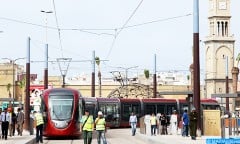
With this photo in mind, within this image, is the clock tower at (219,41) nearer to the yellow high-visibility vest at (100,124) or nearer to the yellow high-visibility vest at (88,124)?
the yellow high-visibility vest at (100,124)

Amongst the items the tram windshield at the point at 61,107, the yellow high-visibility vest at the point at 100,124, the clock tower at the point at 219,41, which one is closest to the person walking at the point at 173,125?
the tram windshield at the point at 61,107

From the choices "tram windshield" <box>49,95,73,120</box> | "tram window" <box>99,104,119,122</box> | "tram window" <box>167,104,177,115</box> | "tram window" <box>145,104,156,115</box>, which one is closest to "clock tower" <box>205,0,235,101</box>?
"tram window" <box>167,104,177,115</box>

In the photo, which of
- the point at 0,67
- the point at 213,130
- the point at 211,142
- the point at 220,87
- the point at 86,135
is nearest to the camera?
the point at 211,142

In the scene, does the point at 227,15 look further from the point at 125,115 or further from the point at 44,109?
the point at 44,109

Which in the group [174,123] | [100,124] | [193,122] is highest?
[100,124]

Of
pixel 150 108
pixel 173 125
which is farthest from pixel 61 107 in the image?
pixel 150 108

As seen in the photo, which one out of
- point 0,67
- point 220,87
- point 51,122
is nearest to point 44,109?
point 51,122

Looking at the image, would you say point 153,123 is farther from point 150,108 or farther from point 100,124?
point 150,108

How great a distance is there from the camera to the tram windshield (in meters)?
35.8

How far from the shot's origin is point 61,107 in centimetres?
3600

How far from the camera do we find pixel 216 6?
5212 inches

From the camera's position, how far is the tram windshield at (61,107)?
35.8m

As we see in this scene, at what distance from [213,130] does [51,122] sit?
28.3ft

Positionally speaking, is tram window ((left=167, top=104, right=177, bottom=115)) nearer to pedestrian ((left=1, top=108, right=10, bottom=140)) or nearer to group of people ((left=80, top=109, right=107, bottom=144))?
pedestrian ((left=1, top=108, right=10, bottom=140))
